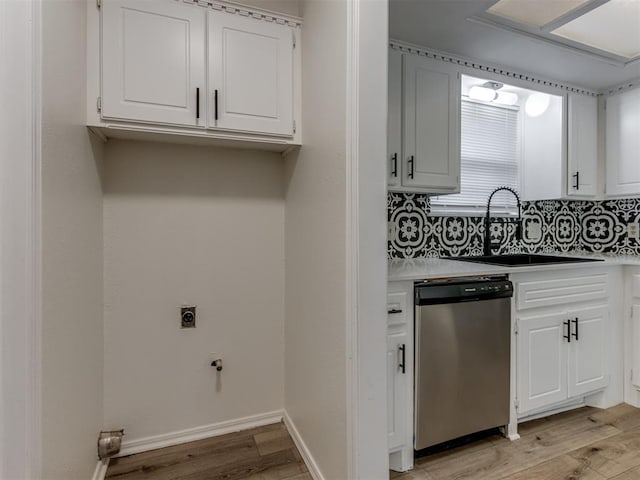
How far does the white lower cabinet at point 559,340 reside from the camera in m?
1.83

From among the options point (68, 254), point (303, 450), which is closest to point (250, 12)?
point (68, 254)

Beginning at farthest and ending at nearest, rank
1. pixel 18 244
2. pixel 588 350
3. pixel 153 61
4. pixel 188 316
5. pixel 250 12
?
pixel 588 350 < pixel 188 316 < pixel 250 12 < pixel 153 61 < pixel 18 244

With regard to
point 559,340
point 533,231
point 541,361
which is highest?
point 533,231

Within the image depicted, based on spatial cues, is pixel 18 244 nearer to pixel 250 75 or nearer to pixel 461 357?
pixel 250 75

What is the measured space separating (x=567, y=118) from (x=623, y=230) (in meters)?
1.06

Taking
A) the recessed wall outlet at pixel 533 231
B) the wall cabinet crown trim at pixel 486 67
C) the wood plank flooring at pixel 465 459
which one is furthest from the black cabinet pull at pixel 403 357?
the recessed wall outlet at pixel 533 231

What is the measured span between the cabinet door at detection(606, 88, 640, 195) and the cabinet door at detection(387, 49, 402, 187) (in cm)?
188

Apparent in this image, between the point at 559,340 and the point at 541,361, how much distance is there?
19 centimetres

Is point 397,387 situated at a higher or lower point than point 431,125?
lower

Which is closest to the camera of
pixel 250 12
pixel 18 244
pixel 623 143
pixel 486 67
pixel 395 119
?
pixel 18 244

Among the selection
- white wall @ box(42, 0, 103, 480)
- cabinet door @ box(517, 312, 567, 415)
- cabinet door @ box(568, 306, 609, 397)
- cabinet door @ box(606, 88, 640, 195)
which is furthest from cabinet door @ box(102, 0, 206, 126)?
cabinet door @ box(606, 88, 640, 195)

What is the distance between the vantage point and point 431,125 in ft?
6.55

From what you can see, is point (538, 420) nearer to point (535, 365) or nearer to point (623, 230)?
point (535, 365)

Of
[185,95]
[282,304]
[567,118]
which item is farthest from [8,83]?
[567,118]
